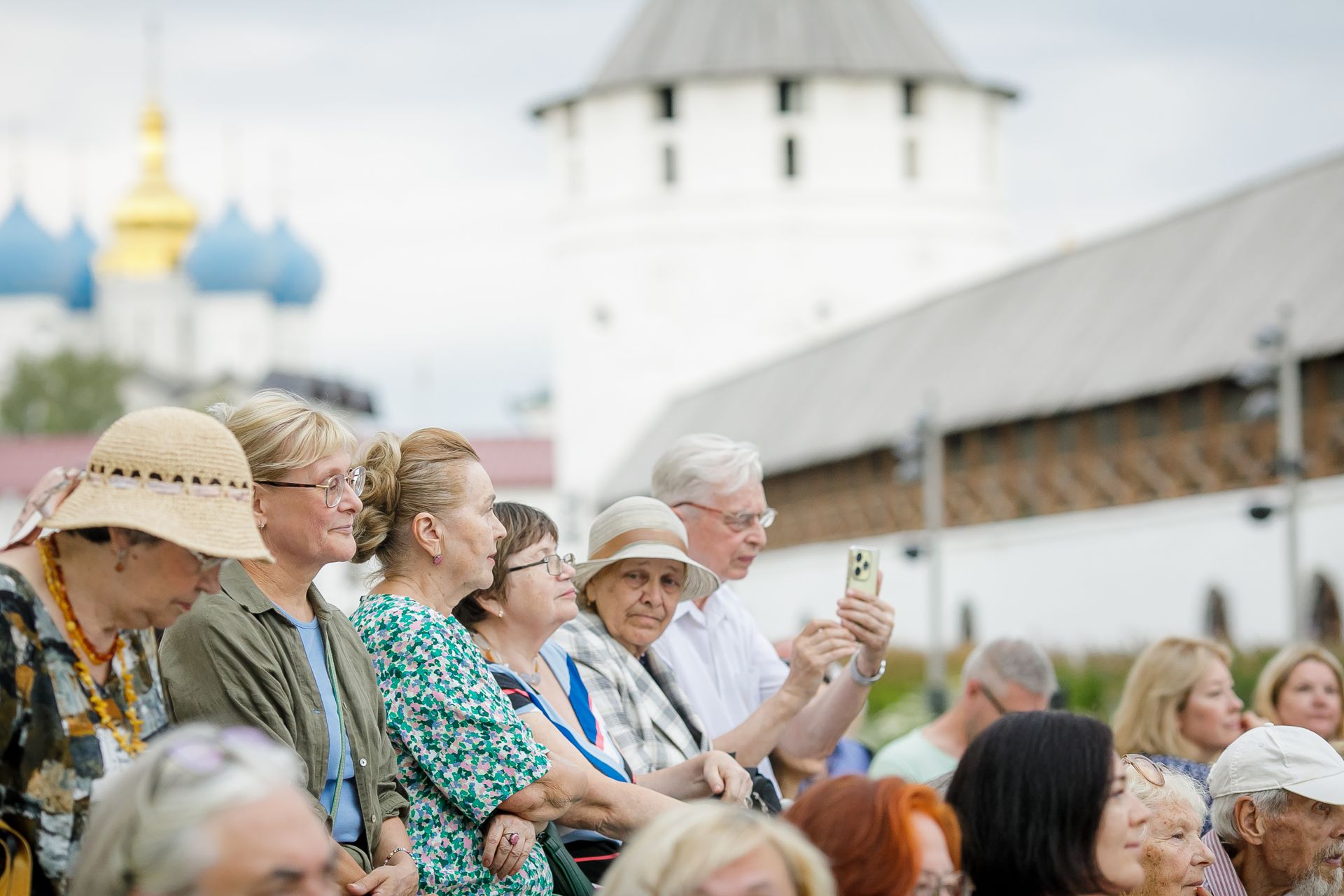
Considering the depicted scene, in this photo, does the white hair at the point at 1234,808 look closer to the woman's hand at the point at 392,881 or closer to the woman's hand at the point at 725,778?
the woman's hand at the point at 725,778

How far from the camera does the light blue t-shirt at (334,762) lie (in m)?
4.46

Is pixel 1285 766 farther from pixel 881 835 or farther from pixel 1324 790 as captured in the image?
pixel 881 835

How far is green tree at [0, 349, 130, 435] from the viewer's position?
238 ft

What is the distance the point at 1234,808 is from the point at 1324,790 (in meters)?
0.21

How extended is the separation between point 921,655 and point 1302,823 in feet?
98.9

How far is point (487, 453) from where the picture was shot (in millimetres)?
68375

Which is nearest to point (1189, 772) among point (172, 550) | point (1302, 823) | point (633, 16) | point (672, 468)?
point (1302, 823)

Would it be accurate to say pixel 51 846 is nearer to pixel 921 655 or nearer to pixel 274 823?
pixel 274 823

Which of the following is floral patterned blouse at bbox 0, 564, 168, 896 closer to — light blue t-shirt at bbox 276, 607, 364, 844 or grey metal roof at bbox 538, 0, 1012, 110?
light blue t-shirt at bbox 276, 607, 364, 844

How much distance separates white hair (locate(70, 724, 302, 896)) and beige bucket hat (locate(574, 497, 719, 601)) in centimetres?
251

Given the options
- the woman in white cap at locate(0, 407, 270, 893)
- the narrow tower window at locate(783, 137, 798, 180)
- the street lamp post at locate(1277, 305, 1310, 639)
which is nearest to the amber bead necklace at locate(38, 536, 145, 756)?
the woman in white cap at locate(0, 407, 270, 893)

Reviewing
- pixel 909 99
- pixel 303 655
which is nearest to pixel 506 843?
pixel 303 655

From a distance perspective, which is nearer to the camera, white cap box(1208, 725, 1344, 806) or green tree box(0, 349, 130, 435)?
white cap box(1208, 725, 1344, 806)

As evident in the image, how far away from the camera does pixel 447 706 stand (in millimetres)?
4633
